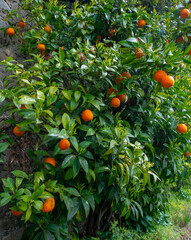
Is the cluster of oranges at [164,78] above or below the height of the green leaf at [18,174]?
above

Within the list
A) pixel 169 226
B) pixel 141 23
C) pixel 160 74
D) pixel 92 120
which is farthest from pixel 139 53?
pixel 169 226

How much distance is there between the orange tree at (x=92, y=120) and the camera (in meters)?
1.12

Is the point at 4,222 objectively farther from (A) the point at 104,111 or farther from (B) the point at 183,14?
(B) the point at 183,14

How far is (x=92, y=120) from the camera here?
1.44m

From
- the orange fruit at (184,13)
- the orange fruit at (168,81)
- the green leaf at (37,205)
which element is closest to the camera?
the green leaf at (37,205)

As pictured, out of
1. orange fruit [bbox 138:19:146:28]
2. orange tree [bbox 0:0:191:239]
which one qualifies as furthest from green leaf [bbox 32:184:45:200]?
orange fruit [bbox 138:19:146:28]

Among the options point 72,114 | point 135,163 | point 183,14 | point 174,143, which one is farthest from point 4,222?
point 183,14

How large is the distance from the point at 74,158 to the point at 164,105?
1079mm

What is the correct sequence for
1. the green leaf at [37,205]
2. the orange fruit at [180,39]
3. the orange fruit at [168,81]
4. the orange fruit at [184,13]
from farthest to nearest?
the orange fruit at [180,39]
the orange fruit at [184,13]
the orange fruit at [168,81]
the green leaf at [37,205]

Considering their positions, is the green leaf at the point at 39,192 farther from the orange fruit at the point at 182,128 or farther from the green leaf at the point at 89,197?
the orange fruit at the point at 182,128

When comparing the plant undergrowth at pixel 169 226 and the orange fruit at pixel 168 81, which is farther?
the plant undergrowth at pixel 169 226

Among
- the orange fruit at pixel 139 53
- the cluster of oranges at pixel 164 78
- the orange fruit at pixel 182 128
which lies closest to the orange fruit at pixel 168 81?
the cluster of oranges at pixel 164 78

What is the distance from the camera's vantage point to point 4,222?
1.47 m

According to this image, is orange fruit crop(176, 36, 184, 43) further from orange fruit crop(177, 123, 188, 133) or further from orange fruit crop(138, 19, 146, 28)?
orange fruit crop(177, 123, 188, 133)
